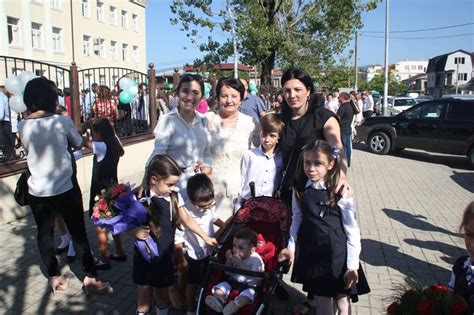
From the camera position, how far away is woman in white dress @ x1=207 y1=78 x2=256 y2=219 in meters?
3.76

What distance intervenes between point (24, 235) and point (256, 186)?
148 inches

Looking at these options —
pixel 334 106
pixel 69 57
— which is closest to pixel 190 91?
pixel 334 106

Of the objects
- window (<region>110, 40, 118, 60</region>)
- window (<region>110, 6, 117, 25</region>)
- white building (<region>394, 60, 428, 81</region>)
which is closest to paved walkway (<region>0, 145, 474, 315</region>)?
window (<region>110, 40, 118, 60</region>)

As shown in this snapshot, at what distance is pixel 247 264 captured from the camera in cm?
297

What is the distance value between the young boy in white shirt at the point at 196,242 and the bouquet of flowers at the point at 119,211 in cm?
47

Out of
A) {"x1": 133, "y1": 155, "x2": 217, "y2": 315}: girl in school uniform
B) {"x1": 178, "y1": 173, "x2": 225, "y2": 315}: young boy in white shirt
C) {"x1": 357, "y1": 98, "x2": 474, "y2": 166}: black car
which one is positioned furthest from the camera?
{"x1": 357, "y1": 98, "x2": 474, "y2": 166}: black car

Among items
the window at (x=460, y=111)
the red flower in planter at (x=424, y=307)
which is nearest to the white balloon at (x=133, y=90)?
the window at (x=460, y=111)

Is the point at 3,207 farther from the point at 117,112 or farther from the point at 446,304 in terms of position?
the point at 446,304

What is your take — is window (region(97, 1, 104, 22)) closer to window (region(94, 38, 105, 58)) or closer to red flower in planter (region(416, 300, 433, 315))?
window (region(94, 38, 105, 58))

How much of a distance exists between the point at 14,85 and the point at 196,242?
463 centimetres

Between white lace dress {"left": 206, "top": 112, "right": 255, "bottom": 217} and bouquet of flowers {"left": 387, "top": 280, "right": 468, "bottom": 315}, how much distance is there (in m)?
2.14

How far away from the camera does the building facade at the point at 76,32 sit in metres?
28.5

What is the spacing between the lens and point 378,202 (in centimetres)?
776

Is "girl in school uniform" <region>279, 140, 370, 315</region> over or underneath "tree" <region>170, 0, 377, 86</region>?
underneath
